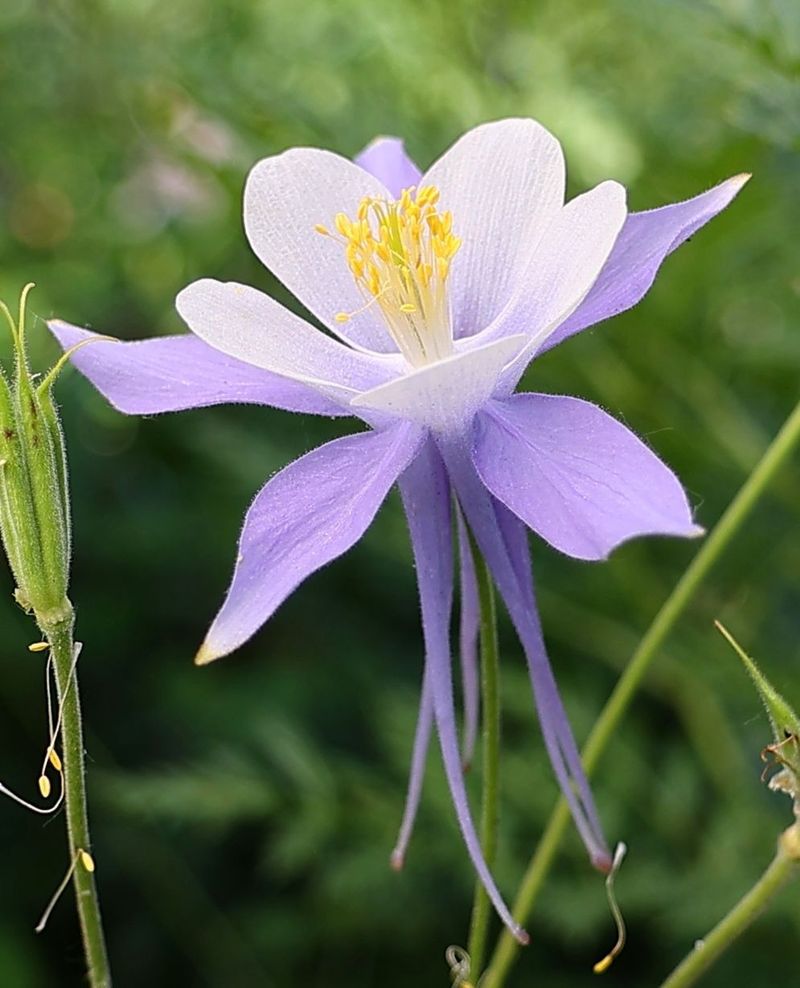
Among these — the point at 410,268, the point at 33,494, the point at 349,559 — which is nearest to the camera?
the point at 33,494

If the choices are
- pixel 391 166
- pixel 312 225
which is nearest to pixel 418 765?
pixel 312 225

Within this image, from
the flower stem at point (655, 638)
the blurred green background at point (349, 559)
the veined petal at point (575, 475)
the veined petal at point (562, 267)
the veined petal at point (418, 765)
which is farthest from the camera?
the blurred green background at point (349, 559)

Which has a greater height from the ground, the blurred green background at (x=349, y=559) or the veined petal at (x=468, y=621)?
A: the blurred green background at (x=349, y=559)

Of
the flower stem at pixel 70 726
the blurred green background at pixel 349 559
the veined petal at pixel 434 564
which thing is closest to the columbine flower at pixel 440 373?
the veined petal at pixel 434 564

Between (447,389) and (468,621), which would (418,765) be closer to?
(468,621)

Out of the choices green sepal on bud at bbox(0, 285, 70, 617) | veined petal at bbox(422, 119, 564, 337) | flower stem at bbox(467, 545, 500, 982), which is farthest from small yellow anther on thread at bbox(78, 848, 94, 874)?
veined petal at bbox(422, 119, 564, 337)

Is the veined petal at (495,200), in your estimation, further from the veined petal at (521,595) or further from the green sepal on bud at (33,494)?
the green sepal on bud at (33,494)
